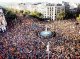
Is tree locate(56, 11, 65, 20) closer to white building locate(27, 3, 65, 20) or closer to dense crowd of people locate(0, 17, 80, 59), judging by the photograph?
white building locate(27, 3, 65, 20)

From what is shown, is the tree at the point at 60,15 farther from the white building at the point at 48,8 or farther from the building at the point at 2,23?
the building at the point at 2,23

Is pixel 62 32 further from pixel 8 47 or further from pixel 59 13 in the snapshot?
pixel 8 47

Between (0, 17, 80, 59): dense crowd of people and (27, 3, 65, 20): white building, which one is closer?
(0, 17, 80, 59): dense crowd of people

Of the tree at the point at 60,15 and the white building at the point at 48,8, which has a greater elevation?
the white building at the point at 48,8

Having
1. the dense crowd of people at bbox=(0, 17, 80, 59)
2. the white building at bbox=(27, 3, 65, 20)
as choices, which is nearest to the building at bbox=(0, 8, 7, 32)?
the dense crowd of people at bbox=(0, 17, 80, 59)

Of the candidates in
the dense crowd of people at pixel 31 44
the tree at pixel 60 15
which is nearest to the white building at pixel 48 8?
the tree at pixel 60 15

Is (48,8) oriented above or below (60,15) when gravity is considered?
above

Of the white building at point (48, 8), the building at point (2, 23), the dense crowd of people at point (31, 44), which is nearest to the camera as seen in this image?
the dense crowd of people at point (31, 44)

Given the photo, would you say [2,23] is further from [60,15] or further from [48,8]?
[60,15]

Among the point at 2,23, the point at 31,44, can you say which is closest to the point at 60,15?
the point at 31,44
